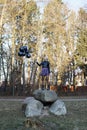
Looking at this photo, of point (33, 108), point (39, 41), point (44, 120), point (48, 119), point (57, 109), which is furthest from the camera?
point (39, 41)

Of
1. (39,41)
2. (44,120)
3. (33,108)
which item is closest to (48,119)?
(44,120)

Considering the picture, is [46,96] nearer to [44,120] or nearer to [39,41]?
[44,120]

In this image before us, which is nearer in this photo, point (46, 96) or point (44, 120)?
point (44, 120)

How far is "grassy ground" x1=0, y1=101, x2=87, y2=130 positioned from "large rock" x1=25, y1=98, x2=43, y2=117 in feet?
1.04

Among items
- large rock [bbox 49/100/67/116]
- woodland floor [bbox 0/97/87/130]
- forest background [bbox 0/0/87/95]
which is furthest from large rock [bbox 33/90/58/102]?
forest background [bbox 0/0/87/95]

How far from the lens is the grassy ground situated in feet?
49.8

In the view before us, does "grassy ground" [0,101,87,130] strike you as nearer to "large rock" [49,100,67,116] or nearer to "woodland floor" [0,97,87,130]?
"woodland floor" [0,97,87,130]

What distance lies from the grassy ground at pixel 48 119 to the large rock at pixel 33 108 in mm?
317

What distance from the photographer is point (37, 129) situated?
14664mm

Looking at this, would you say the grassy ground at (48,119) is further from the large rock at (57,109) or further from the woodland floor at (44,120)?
the large rock at (57,109)

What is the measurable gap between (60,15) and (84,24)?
18.7 feet

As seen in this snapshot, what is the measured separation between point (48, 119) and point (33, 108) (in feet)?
3.58

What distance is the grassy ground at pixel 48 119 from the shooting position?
15.2 m

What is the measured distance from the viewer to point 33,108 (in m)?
17.3
